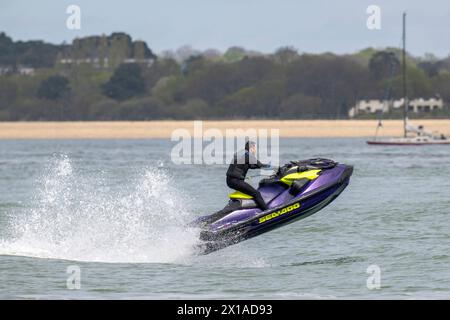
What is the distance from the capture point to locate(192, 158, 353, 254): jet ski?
17453mm

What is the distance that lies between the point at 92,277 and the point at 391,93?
307ft

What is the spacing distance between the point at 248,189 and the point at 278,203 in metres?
0.60

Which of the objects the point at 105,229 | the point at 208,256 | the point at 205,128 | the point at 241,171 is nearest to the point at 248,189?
the point at 241,171

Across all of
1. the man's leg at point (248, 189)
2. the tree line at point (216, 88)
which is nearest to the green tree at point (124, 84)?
the tree line at point (216, 88)

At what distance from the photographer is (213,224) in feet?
57.2

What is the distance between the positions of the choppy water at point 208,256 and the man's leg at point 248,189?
3.07 ft

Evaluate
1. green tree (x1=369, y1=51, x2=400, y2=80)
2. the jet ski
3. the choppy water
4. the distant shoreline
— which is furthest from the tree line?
the jet ski

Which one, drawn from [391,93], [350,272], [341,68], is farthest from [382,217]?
[341,68]

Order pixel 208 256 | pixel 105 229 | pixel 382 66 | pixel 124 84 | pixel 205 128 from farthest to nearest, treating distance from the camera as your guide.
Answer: pixel 124 84 → pixel 382 66 → pixel 205 128 → pixel 105 229 → pixel 208 256

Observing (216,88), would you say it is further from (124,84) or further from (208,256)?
(208,256)

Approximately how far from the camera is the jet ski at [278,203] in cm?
1745

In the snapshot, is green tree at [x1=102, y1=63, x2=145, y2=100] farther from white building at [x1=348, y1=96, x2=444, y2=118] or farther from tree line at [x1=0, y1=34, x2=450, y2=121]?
white building at [x1=348, y1=96, x2=444, y2=118]

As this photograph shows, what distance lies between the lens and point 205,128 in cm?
9038
